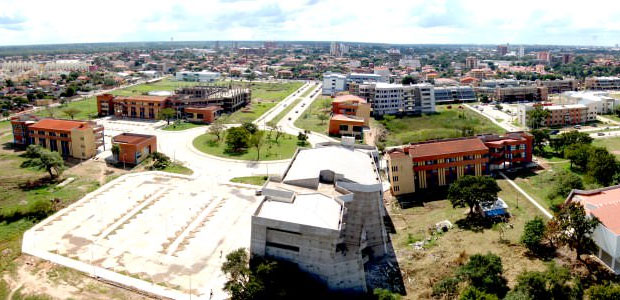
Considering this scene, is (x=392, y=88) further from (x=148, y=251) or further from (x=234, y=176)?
(x=148, y=251)

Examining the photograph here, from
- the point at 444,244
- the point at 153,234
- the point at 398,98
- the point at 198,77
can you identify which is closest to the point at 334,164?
the point at 444,244

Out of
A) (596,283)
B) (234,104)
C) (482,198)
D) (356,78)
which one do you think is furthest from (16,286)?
(356,78)

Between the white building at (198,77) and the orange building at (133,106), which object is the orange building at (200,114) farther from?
the white building at (198,77)

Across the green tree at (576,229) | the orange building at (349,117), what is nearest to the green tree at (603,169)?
the green tree at (576,229)

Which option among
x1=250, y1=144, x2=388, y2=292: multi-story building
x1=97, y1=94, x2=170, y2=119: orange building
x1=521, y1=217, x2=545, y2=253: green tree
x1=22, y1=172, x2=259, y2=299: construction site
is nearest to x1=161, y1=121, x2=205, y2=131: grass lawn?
x1=97, y1=94, x2=170, y2=119: orange building

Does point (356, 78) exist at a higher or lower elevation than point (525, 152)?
higher
